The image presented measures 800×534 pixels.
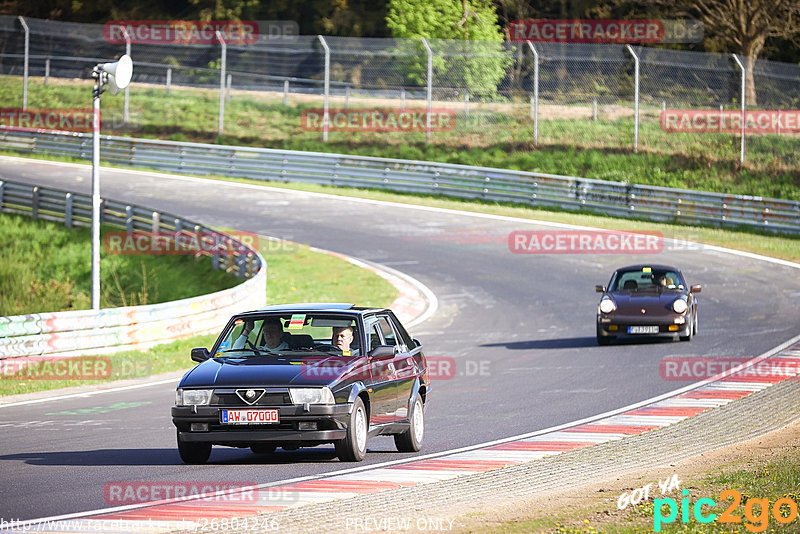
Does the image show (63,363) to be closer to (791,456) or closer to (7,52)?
(791,456)

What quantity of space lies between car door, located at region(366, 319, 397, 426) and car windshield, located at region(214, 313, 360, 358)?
0.24 meters

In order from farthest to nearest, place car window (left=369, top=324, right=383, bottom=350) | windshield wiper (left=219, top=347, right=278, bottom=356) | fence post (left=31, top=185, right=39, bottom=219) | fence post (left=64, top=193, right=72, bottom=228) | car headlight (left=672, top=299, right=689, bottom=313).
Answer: fence post (left=31, top=185, right=39, bottom=219) < fence post (left=64, top=193, right=72, bottom=228) < car headlight (left=672, top=299, right=689, bottom=313) < car window (left=369, top=324, right=383, bottom=350) < windshield wiper (left=219, top=347, right=278, bottom=356)

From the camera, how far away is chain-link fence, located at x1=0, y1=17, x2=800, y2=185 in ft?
127

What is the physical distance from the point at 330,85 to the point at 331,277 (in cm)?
1996

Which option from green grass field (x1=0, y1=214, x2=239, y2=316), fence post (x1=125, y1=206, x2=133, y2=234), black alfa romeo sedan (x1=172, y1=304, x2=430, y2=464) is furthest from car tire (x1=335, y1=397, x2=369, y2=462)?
fence post (x1=125, y1=206, x2=133, y2=234)

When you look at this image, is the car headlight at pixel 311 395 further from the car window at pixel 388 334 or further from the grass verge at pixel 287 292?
the grass verge at pixel 287 292

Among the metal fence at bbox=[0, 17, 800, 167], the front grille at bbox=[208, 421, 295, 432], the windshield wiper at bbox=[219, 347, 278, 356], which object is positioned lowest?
the front grille at bbox=[208, 421, 295, 432]

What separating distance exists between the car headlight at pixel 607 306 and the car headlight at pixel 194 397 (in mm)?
11731

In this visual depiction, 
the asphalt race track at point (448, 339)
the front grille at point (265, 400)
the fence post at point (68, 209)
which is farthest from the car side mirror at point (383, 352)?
the fence post at point (68, 209)

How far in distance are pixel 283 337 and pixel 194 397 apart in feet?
4.12

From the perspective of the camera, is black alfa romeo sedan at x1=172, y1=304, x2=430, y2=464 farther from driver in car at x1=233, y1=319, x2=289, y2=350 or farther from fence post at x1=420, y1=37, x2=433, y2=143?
fence post at x1=420, y1=37, x2=433, y2=143

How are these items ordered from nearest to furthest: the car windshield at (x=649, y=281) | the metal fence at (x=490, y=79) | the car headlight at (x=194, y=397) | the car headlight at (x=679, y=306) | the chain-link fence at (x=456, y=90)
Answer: the car headlight at (x=194, y=397)
the car headlight at (x=679, y=306)
the car windshield at (x=649, y=281)
the metal fence at (x=490, y=79)
the chain-link fence at (x=456, y=90)

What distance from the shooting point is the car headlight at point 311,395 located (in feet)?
33.1

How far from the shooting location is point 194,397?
10.2 meters
